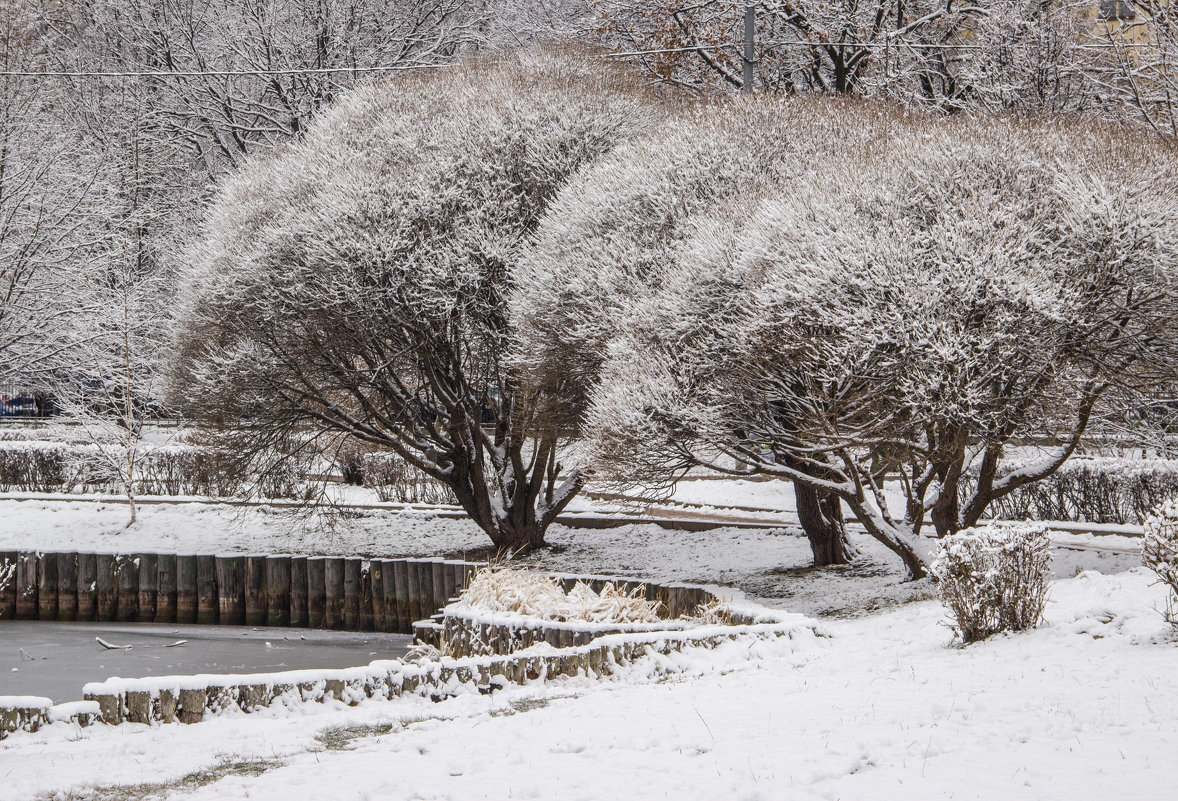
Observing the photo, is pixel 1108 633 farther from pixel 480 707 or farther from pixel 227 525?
pixel 227 525

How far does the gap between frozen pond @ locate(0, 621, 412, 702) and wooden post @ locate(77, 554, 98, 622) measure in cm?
51

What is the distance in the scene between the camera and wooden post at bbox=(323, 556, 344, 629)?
18.0 meters

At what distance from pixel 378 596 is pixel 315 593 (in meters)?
1.09

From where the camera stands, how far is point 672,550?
60.5 ft

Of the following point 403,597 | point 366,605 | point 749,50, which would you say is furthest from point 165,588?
point 749,50

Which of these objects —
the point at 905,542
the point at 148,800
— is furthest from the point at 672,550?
the point at 148,800

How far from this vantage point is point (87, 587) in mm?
18672

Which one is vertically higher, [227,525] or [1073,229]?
[1073,229]

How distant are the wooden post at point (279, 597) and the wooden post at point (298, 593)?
0.07m

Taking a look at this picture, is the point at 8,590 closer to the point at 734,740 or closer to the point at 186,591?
the point at 186,591

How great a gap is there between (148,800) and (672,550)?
13440 millimetres

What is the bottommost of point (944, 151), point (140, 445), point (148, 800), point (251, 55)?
point (148, 800)

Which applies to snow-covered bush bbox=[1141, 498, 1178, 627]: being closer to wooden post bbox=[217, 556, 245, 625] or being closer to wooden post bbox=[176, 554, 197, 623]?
wooden post bbox=[217, 556, 245, 625]

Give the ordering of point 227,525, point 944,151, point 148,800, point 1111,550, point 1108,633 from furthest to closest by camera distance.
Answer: point 227,525, point 1111,550, point 944,151, point 1108,633, point 148,800
